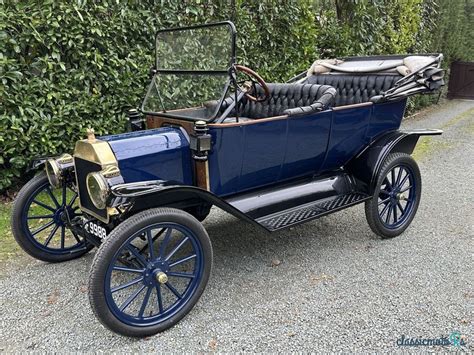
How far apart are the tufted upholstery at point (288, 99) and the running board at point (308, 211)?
719 millimetres

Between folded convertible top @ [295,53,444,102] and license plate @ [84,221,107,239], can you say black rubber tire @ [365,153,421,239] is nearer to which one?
folded convertible top @ [295,53,444,102]

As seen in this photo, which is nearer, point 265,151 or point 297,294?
point 297,294

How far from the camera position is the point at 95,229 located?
8.36 ft

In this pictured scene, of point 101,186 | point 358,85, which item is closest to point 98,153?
point 101,186

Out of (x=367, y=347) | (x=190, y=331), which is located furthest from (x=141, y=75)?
(x=367, y=347)

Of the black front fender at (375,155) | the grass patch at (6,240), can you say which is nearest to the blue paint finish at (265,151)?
the black front fender at (375,155)

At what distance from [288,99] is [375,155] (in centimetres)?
83

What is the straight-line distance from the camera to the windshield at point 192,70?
288 centimetres

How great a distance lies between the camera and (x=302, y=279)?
117 inches

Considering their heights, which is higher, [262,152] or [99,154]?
[99,154]

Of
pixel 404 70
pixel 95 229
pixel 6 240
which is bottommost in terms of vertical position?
pixel 6 240

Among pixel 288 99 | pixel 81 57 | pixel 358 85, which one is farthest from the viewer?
pixel 81 57

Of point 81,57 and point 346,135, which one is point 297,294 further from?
point 81,57

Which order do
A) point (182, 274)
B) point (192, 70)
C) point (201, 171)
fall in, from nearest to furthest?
point (182, 274) < point (201, 171) < point (192, 70)
